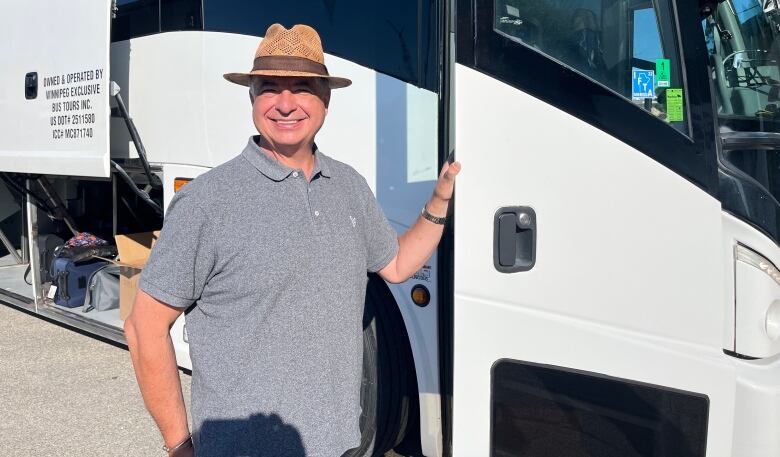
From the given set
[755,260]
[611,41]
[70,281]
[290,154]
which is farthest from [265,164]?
[70,281]

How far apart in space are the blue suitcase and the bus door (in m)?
3.82

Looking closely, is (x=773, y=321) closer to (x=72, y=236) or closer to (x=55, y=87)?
(x=55, y=87)

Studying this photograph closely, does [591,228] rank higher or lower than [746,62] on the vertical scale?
lower

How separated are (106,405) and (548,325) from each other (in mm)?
2856

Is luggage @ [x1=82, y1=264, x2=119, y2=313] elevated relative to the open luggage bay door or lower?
lower

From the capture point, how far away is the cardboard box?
4273 millimetres

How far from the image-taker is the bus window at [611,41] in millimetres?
1792

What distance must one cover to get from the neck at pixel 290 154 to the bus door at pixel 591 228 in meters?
0.45

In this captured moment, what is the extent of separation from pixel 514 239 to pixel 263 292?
720 mm

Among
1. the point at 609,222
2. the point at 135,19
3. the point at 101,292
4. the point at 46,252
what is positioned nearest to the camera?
the point at 609,222

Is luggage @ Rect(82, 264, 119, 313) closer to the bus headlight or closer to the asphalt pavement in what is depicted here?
the asphalt pavement

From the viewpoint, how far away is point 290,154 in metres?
1.54

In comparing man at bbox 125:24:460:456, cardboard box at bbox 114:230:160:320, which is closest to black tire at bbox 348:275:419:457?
man at bbox 125:24:460:456

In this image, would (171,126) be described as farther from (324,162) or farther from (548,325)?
(548,325)
